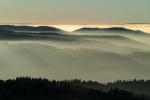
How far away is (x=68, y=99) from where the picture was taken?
568 feet

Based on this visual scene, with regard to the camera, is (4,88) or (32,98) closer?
(32,98)

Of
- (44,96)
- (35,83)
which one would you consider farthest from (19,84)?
(44,96)

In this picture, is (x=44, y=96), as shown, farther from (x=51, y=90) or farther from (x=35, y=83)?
(x=35, y=83)

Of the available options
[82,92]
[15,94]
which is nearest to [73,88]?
[82,92]

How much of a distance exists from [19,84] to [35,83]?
5935 millimetres

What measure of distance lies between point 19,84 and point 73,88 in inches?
728

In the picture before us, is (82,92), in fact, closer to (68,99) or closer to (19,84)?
(68,99)

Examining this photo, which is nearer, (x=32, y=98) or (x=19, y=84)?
(x=32, y=98)

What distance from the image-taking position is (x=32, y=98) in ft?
564

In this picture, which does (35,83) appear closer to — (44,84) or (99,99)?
(44,84)

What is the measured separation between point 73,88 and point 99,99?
47.4 feet

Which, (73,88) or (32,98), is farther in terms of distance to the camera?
(73,88)

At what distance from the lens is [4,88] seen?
185m

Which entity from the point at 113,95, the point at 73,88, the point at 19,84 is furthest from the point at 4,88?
the point at 113,95
